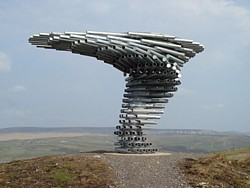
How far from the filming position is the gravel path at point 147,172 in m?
15.7

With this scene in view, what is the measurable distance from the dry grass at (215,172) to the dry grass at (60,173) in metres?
3.14

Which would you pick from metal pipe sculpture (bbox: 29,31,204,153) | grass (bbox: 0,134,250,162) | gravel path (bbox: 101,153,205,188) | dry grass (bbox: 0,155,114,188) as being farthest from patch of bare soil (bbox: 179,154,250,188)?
grass (bbox: 0,134,250,162)

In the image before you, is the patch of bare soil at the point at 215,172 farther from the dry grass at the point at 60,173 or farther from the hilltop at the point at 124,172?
the dry grass at the point at 60,173

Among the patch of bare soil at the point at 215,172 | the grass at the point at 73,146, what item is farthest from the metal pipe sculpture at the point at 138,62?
the grass at the point at 73,146

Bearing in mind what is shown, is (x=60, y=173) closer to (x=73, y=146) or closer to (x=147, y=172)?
(x=147, y=172)

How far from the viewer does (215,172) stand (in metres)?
17.2

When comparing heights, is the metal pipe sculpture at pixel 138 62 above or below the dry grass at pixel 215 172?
above

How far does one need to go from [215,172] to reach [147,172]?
271 cm

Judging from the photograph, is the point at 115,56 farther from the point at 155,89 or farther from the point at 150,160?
the point at 150,160

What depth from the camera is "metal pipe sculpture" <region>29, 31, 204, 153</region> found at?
2178 cm

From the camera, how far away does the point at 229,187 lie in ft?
52.3

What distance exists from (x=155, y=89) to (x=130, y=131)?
266 centimetres

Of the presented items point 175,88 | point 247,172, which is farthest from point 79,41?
point 247,172

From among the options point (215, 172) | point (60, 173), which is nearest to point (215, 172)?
point (215, 172)
